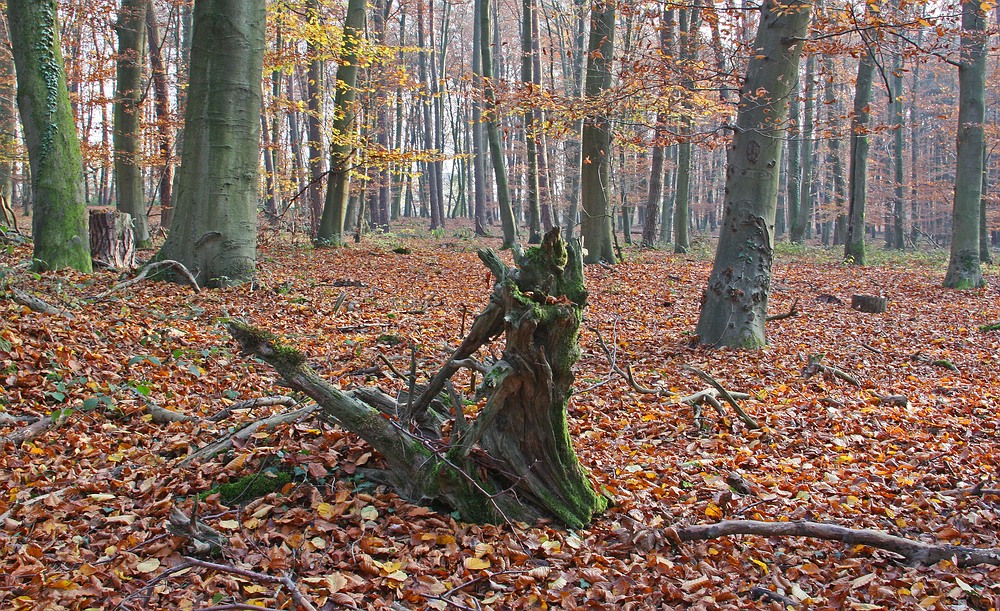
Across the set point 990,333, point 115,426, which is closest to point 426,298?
point 115,426

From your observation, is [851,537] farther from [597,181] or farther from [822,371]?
[597,181]

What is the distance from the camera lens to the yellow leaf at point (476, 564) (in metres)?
3.09

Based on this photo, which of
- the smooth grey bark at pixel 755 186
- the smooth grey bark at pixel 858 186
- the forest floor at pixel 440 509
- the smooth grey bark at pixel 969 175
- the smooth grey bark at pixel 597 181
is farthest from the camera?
the smooth grey bark at pixel 858 186

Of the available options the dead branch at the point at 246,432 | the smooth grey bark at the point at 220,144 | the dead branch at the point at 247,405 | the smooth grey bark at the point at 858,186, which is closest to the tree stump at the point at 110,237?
the smooth grey bark at the point at 220,144

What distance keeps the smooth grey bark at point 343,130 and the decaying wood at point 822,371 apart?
1120cm

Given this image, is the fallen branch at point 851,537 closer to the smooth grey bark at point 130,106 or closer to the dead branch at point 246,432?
the dead branch at point 246,432

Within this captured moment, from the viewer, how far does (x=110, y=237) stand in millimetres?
10188

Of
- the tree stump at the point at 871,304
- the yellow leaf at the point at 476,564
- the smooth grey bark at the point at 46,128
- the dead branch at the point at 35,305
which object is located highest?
the smooth grey bark at the point at 46,128

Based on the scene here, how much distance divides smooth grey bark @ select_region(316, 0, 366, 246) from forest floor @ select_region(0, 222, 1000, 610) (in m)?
7.84

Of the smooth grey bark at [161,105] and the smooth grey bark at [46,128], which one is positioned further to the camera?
the smooth grey bark at [161,105]

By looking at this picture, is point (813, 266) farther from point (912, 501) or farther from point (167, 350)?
point (167, 350)

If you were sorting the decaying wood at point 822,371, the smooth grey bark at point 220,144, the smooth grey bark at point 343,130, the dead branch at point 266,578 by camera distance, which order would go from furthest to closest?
the smooth grey bark at point 343,130 → the smooth grey bark at point 220,144 → the decaying wood at point 822,371 → the dead branch at point 266,578

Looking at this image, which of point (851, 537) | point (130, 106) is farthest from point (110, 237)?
point (851, 537)

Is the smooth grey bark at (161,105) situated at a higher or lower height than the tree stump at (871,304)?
higher
